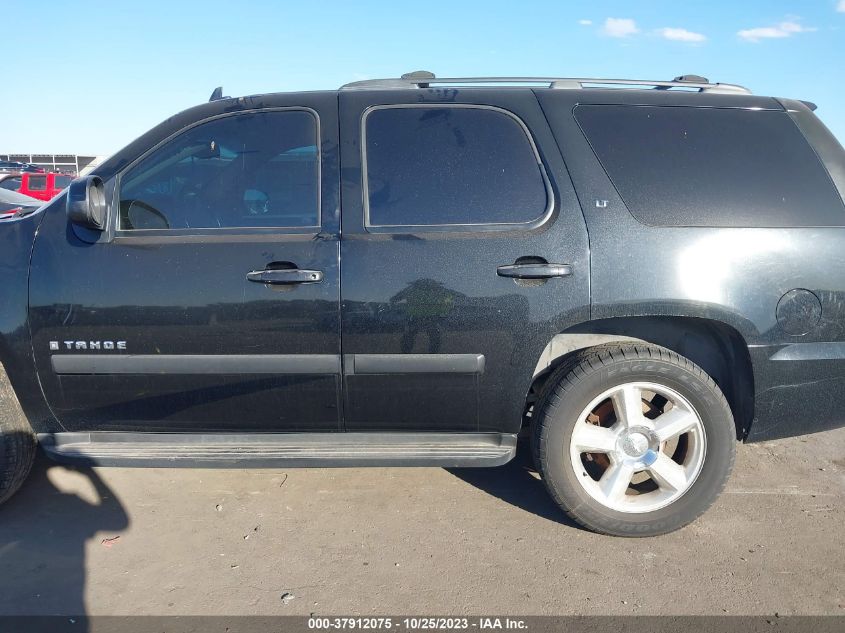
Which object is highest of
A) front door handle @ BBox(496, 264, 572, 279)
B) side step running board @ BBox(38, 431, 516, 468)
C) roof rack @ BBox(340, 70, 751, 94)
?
roof rack @ BBox(340, 70, 751, 94)

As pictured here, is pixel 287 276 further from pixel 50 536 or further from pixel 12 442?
pixel 50 536

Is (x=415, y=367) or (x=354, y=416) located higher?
(x=415, y=367)

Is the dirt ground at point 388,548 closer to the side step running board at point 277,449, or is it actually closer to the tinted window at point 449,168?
the side step running board at point 277,449

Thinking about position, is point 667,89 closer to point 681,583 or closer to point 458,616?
point 681,583

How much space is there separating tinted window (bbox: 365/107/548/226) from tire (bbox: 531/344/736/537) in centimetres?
80

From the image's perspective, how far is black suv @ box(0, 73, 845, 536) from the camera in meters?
2.70

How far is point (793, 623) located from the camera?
91.4 inches

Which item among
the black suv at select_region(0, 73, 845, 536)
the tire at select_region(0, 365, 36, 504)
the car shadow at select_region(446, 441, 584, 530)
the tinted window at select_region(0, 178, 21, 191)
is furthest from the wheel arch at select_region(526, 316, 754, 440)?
the tinted window at select_region(0, 178, 21, 191)

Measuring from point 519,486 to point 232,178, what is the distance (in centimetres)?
222

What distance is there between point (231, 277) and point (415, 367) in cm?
91

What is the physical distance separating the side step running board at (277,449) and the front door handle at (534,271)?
0.79 meters

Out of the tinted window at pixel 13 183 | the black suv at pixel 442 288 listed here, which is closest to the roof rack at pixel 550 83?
the black suv at pixel 442 288

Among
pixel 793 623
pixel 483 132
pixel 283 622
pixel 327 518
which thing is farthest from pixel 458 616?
pixel 483 132

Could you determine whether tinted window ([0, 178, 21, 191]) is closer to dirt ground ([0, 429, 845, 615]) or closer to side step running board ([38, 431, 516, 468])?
dirt ground ([0, 429, 845, 615])
